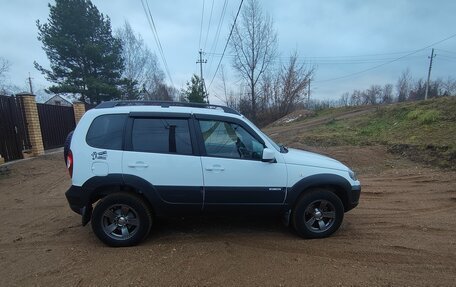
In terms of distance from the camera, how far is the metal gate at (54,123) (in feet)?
47.7

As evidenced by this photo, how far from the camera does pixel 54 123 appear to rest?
1566 centimetres

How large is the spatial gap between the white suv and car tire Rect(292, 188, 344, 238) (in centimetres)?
1

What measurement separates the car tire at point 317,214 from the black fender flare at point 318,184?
0.11 meters

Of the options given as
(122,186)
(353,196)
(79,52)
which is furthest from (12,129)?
(79,52)

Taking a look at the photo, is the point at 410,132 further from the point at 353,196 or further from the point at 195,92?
the point at 195,92

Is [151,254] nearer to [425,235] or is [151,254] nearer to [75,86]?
[425,235]

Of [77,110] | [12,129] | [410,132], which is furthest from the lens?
[77,110]

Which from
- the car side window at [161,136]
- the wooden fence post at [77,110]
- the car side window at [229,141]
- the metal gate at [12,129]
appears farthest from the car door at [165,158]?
the wooden fence post at [77,110]

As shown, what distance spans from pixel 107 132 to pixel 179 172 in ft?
3.79

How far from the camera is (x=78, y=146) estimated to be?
4613mm

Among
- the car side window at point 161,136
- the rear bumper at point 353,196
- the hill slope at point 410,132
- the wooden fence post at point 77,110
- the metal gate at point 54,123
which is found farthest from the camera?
the wooden fence post at point 77,110

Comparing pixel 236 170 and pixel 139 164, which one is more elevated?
pixel 139 164

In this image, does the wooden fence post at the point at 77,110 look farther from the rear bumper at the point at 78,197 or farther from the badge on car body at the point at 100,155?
the badge on car body at the point at 100,155

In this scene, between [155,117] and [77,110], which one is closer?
[155,117]
